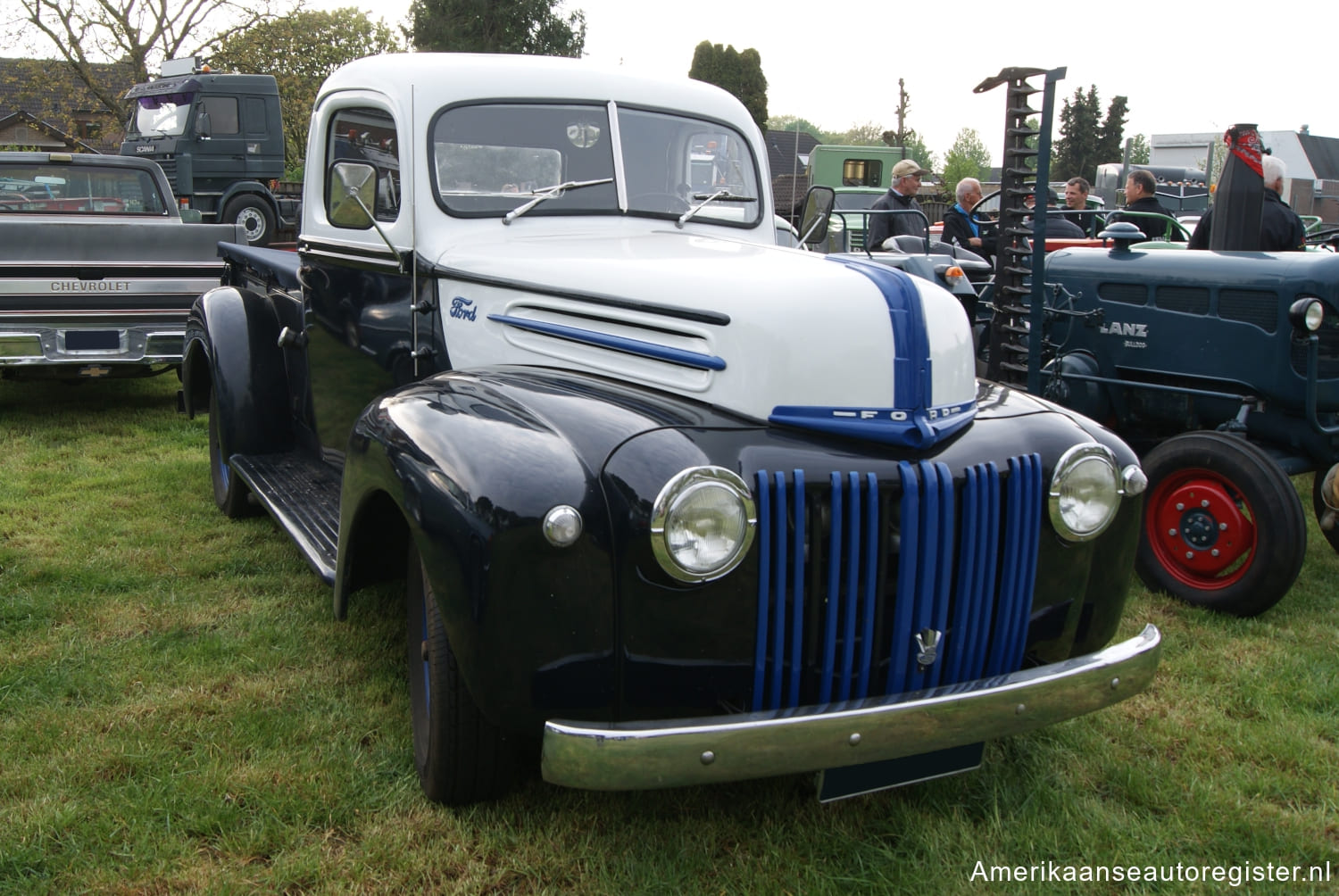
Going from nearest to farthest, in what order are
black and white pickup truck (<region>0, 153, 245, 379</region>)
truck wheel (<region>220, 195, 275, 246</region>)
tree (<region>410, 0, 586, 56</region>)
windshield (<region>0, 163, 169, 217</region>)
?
black and white pickup truck (<region>0, 153, 245, 379</region>) → windshield (<region>0, 163, 169, 217</region>) → truck wheel (<region>220, 195, 275, 246</region>) → tree (<region>410, 0, 586, 56</region>)

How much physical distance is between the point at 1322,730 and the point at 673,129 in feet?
8.95

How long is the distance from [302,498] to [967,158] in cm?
5947

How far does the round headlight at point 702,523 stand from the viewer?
6.75 ft

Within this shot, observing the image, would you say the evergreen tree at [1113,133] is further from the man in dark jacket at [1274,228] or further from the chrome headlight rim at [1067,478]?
the chrome headlight rim at [1067,478]

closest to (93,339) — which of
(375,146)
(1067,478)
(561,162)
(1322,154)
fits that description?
(375,146)

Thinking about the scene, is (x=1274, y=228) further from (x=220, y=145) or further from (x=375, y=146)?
(x=220, y=145)

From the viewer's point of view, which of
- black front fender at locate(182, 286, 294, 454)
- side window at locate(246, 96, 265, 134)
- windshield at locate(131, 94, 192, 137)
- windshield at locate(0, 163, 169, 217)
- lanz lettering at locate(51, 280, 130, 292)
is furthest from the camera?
side window at locate(246, 96, 265, 134)

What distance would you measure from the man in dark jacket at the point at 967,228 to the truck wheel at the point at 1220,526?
150 inches

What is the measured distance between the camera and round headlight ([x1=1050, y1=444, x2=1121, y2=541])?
241 cm

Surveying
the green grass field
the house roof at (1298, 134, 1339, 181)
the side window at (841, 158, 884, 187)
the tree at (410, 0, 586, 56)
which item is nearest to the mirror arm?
the green grass field

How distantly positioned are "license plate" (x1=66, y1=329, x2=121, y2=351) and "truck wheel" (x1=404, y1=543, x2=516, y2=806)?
486cm

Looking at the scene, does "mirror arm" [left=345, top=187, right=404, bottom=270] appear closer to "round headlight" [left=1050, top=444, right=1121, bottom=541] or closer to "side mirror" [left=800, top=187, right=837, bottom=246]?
"side mirror" [left=800, top=187, right=837, bottom=246]

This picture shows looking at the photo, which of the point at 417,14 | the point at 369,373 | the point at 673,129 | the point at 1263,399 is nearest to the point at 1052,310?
the point at 1263,399

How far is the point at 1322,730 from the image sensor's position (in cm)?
306
